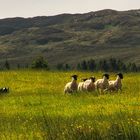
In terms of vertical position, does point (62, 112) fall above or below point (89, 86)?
above

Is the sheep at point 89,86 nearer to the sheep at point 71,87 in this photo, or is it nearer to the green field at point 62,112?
the sheep at point 71,87

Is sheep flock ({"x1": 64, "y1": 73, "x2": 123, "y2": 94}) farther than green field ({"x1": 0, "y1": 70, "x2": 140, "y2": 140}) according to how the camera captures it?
Yes

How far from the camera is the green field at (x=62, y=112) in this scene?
12.5 metres

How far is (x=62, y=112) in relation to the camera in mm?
22594

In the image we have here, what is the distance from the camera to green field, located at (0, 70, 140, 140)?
12.5 m

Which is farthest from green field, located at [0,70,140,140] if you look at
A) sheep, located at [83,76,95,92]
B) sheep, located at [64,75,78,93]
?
sheep, located at [83,76,95,92]

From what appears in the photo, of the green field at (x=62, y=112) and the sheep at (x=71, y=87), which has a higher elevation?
the green field at (x=62, y=112)

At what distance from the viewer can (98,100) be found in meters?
27.3

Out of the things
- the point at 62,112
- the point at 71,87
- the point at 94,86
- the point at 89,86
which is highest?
the point at 62,112

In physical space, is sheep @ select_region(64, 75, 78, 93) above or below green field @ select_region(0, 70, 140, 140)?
below

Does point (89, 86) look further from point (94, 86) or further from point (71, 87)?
point (71, 87)

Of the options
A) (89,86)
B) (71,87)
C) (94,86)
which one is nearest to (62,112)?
(89,86)

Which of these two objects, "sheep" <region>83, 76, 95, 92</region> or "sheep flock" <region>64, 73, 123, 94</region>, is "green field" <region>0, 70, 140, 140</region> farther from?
"sheep" <region>83, 76, 95, 92</region>

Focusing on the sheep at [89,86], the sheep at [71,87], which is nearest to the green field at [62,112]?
the sheep at [71,87]
